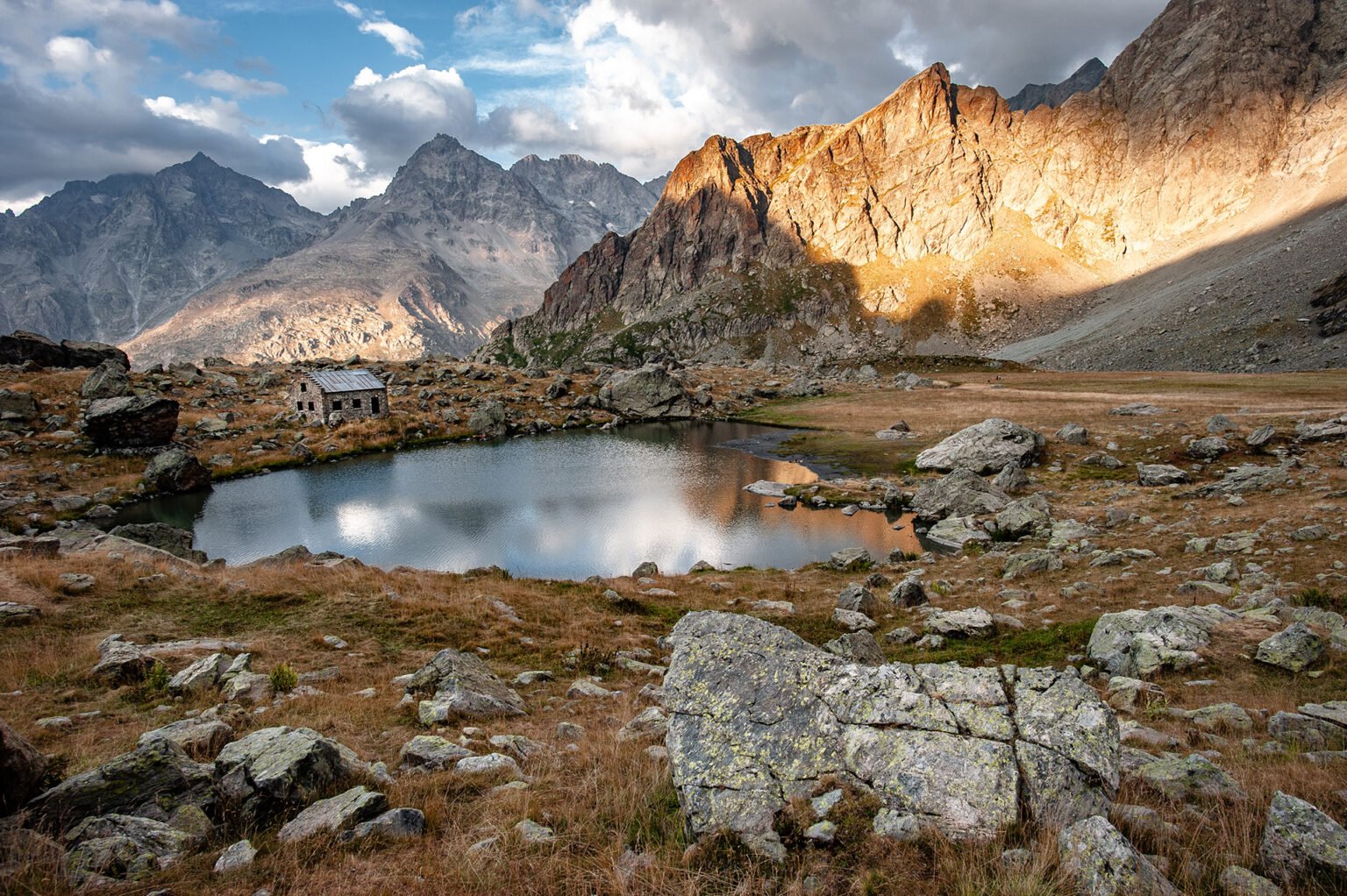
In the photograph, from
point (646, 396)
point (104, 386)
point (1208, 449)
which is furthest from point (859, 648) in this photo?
point (646, 396)

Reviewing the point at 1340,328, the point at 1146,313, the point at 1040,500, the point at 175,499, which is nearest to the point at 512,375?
the point at 175,499

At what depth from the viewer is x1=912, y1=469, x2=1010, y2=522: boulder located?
131 ft

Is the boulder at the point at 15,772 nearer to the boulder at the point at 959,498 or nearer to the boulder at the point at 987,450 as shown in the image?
the boulder at the point at 959,498

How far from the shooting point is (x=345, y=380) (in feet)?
243

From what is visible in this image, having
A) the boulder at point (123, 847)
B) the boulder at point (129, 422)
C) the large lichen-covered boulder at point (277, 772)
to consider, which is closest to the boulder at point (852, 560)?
the large lichen-covered boulder at point (277, 772)

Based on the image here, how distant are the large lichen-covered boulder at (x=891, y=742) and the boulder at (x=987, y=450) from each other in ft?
149

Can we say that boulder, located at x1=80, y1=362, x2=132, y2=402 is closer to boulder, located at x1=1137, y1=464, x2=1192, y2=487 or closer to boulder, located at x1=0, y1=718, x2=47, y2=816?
boulder, located at x1=0, y1=718, x2=47, y2=816

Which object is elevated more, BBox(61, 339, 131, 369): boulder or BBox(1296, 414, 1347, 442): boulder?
BBox(61, 339, 131, 369): boulder

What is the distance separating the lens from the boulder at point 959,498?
1567 inches

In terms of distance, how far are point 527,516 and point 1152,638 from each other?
1539 inches

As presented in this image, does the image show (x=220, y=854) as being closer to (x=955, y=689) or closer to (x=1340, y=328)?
(x=955, y=689)

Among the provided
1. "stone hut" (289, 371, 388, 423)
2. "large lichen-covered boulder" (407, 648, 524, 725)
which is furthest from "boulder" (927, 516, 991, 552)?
"stone hut" (289, 371, 388, 423)

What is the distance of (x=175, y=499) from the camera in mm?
48812

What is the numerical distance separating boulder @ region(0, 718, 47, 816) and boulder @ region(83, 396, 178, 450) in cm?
6231
